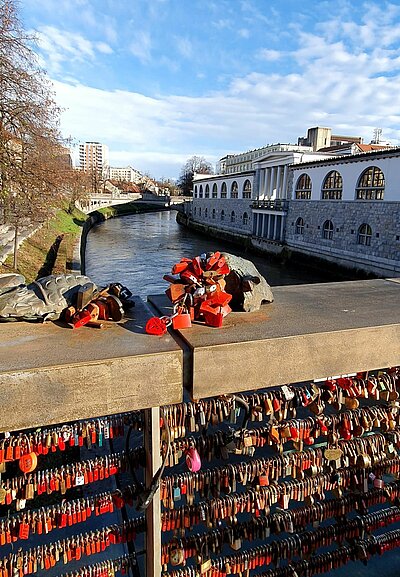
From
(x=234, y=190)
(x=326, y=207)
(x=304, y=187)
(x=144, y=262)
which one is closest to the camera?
(x=326, y=207)

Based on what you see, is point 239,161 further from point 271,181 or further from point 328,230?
point 328,230

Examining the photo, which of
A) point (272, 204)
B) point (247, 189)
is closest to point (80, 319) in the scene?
point (272, 204)

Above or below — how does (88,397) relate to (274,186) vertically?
below

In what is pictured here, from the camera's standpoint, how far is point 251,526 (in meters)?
3.38

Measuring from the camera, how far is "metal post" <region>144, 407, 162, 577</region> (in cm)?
255

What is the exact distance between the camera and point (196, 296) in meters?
2.81

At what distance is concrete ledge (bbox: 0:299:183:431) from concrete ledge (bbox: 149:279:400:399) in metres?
0.19

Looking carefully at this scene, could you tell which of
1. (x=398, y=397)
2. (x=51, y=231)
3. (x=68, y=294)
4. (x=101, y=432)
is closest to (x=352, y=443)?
(x=398, y=397)

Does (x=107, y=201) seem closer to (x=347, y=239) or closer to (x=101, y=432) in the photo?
(x=347, y=239)

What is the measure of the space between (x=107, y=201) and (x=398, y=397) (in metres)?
80.5

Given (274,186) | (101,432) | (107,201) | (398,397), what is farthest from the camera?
(107,201)

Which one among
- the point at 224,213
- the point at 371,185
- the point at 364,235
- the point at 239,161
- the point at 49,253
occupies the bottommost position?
the point at 49,253

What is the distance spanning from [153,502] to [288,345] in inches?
53.3

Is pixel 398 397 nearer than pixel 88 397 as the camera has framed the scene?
No
